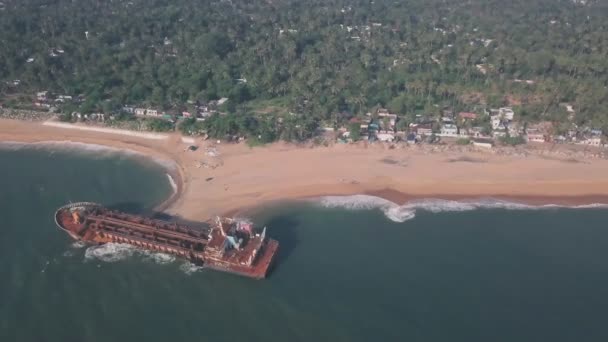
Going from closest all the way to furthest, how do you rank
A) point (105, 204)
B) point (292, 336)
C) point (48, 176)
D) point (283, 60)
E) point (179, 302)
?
point (292, 336)
point (179, 302)
point (105, 204)
point (48, 176)
point (283, 60)

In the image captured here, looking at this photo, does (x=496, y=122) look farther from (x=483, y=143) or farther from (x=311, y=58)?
(x=311, y=58)

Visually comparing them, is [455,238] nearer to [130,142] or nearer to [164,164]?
[164,164]

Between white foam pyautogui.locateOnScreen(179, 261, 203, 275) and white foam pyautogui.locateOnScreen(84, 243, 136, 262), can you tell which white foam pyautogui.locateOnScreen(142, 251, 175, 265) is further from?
white foam pyautogui.locateOnScreen(84, 243, 136, 262)

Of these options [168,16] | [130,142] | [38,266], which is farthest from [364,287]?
[168,16]

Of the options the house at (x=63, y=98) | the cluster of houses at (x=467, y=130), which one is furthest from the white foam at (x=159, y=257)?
the house at (x=63, y=98)

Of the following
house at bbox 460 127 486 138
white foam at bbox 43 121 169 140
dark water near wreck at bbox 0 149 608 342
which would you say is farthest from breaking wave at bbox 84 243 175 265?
house at bbox 460 127 486 138

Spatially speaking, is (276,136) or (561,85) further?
(561,85)

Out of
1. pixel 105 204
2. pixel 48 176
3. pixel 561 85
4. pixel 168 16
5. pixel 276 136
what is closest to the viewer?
pixel 105 204

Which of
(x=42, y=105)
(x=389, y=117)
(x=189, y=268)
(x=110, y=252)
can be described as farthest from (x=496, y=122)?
(x=42, y=105)
